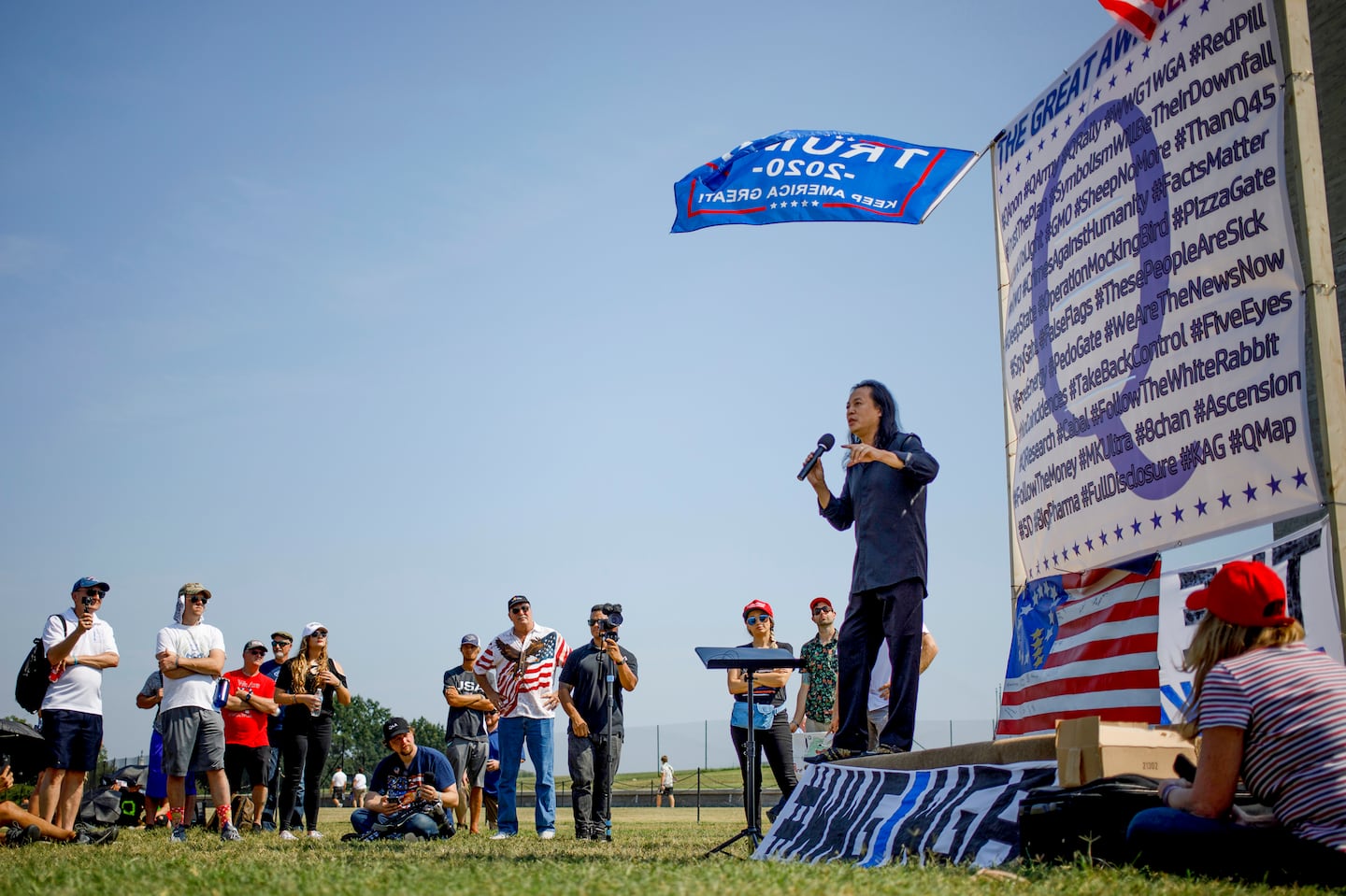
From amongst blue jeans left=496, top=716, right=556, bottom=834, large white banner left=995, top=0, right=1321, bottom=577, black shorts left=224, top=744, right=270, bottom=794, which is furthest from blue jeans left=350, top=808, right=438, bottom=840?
large white banner left=995, top=0, right=1321, bottom=577

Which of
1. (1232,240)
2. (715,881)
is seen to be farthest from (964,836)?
(1232,240)

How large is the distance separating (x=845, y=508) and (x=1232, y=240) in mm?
2610

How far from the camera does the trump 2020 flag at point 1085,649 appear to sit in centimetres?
643

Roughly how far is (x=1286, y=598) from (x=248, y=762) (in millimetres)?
9551

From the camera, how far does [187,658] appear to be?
887 centimetres

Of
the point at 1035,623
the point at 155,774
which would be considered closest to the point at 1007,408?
the point at 1035,623

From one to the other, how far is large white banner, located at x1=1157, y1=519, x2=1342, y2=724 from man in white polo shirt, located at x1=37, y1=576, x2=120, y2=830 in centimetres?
744

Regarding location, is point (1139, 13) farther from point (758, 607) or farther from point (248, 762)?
point (248, 762)

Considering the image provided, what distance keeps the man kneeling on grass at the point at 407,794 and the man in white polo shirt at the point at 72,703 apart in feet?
7.72

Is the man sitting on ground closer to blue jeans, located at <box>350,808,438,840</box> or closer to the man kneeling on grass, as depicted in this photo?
the man kneeling on grass

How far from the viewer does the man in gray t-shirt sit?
11695 mm

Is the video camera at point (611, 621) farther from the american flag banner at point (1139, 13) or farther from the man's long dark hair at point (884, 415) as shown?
the american flag banner at point (1139, 13)

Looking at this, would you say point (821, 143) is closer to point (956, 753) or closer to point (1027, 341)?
point (1027, 341)

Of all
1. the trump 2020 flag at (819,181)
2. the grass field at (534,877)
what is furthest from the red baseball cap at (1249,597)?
the trump 2020 flag at (819,181)
